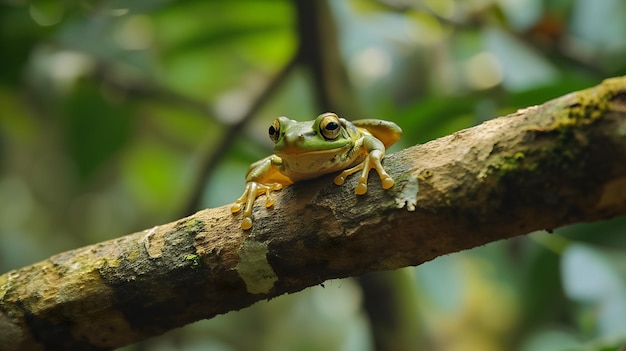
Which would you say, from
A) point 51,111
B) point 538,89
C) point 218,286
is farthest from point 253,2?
point 218,286

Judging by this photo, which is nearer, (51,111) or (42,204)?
(51,111)

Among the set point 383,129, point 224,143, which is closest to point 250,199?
point 383,129

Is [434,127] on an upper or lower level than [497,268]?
upper

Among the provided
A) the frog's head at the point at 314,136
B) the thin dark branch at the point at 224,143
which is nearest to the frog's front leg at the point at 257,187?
the frog's head at the point at 314,136

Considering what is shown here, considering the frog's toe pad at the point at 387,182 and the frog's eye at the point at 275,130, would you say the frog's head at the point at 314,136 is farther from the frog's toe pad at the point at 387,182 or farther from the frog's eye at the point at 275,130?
the frog's toe pad at the point at 387,182

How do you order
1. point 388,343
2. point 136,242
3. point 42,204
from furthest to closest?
1. point 42,204
2. point 388,343
3. point 136,242

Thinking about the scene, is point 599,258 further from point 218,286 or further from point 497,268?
point 218,286
